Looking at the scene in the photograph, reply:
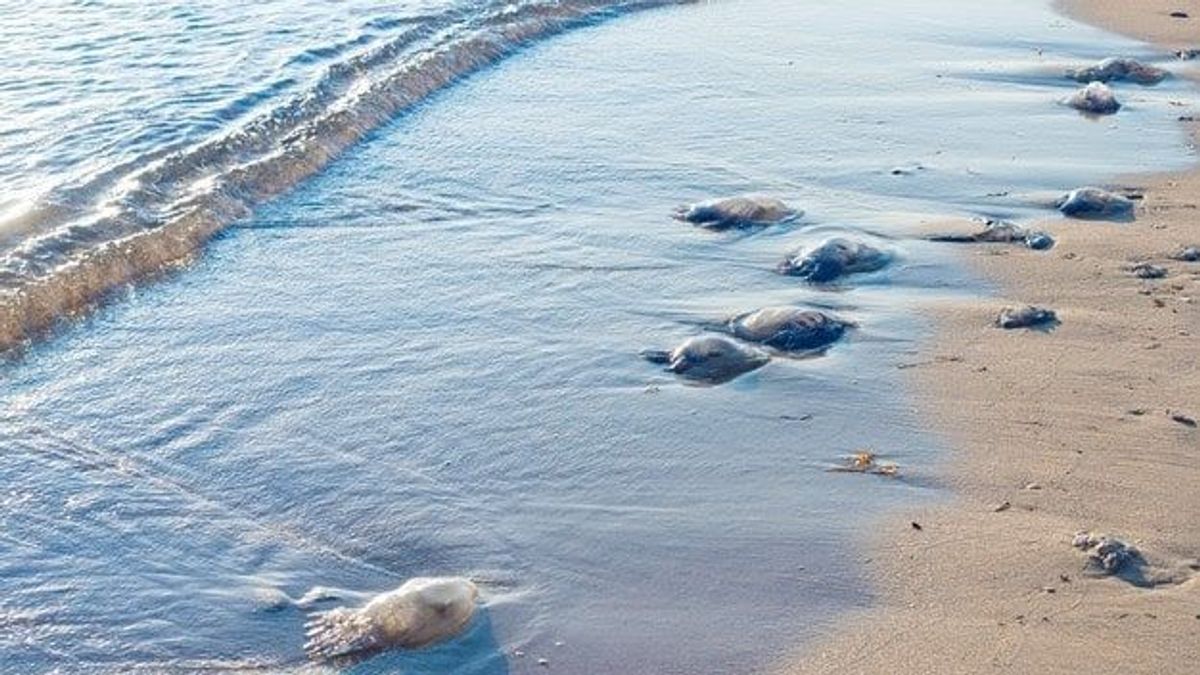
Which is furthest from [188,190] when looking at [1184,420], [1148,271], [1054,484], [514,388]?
[1184,420]

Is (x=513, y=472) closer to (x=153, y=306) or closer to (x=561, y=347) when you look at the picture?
(x=561, y=347)

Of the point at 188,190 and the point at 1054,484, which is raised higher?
the point at 188,190

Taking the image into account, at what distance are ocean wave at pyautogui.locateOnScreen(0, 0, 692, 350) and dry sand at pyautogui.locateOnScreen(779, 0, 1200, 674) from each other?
330cm

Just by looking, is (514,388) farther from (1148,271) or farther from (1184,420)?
(1148,271)

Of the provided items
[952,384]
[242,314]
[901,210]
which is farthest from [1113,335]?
[242,314]

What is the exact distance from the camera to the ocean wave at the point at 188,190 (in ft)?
21.0

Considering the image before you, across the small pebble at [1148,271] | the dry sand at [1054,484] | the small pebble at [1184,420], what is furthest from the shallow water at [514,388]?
the small pebble at [1184,420]

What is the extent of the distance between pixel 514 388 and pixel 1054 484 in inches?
70.0

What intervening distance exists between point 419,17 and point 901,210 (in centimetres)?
582

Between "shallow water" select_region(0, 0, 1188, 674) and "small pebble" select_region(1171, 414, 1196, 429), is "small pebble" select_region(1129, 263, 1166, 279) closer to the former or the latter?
"shallow water" select_region(0, 0, 1188, 674)

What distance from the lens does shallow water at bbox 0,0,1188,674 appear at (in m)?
4.05

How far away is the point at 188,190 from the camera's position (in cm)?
765

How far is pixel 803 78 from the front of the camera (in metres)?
9.62

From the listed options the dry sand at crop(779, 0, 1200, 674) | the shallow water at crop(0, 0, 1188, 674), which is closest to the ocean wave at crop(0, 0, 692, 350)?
the shallow water at crop(0, 0, 1188, 674)
